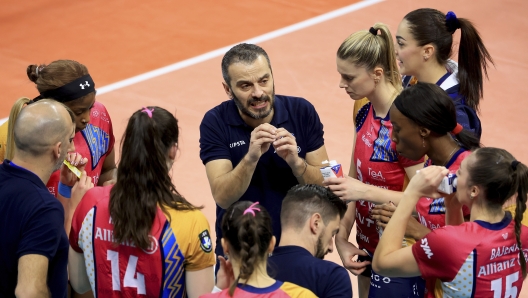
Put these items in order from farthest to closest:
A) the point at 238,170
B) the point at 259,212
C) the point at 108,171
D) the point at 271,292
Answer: the point at 108,171
the point at 238,170
the point at 259,212
the point at 271,292

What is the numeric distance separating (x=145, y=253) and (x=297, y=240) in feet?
2.83

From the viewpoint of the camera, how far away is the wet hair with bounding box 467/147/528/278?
4.27 metres

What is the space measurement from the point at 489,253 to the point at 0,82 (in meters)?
8.68

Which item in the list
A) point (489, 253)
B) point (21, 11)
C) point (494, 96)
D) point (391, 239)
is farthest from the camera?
point (21, 11)

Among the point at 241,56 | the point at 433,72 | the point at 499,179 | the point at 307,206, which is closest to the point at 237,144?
the point at 241,56

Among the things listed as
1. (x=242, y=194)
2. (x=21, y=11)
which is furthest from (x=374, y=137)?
(x=21, y=11)

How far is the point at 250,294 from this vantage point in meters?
3.86

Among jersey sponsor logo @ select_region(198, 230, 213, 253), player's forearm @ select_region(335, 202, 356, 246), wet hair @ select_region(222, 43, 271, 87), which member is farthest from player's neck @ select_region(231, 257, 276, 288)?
player's forearm @ select_region(335, 202, 356, 246)

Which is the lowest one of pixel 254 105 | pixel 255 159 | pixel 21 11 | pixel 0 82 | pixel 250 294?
pixel 250 294

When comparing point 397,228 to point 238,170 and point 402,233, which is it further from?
point 238,170

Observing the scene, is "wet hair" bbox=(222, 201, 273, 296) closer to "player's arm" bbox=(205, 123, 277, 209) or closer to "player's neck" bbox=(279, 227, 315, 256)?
"player's neck" bbox=(279, 227, 315, 256)

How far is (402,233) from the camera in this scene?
14.8ft

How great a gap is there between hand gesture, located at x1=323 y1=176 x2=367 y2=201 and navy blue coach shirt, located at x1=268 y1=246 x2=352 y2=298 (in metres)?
0.83

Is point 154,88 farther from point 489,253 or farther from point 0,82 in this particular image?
point 489,253
